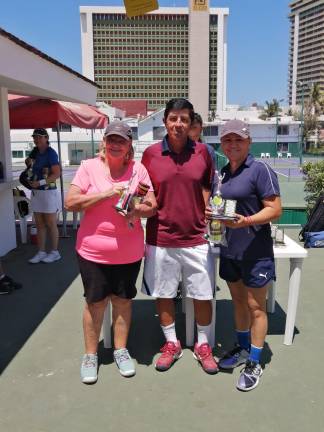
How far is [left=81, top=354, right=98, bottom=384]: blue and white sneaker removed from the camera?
277 cm

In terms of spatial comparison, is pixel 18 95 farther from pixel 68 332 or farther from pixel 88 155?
pixel 88 155

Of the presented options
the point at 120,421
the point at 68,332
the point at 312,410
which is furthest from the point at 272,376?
the point at 68,332

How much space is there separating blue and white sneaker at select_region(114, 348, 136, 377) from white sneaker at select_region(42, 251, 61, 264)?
2.84 metres

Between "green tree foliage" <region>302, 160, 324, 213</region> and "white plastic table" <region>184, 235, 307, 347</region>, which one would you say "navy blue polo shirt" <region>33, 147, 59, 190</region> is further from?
"green tree foliage" <region>302, 160, 324, 213</region>

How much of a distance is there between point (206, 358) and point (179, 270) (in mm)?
642

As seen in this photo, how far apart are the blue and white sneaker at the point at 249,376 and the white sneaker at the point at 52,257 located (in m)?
3.45

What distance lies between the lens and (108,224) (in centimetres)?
268

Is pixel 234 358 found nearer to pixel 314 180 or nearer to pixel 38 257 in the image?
pixel 38 257

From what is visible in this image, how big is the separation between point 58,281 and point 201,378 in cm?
250

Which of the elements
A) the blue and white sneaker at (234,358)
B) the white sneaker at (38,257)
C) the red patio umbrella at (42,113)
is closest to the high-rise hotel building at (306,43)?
the red patio umbrella at (42,113)

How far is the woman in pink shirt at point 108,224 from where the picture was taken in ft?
8.61

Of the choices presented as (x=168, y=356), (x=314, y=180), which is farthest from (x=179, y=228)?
(x=314, y=180)

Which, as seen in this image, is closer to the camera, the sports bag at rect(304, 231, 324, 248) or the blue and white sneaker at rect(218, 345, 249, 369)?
the blue and white sneaker at rect(218, 345, 249, 369)

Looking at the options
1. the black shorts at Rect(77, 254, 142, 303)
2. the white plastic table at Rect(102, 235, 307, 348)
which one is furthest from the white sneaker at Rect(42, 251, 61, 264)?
the black shorts at Rect(77, 254, 142, 303)
